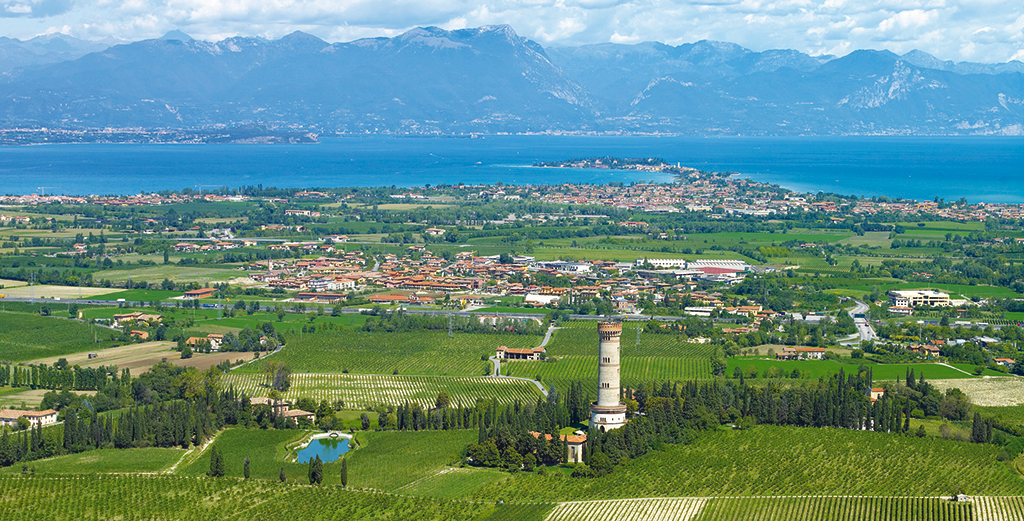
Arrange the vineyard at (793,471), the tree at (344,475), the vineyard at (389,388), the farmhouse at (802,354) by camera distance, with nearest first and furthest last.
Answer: the vineyard at (793,471)
the tree at (344,475)
the vineyard at (389,388)
the farmhouse at (802,354)

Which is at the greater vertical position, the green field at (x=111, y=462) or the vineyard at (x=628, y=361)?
the vineyard at (x=628, y=361)

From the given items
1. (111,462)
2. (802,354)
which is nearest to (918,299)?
(802,354)

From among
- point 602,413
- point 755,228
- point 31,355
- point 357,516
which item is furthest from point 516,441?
point 755,228

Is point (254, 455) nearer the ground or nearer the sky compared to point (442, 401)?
nearer the ground

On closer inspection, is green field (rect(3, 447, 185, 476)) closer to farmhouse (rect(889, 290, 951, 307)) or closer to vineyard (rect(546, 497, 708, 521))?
vineyard (rect(546, 497, 708, 521))

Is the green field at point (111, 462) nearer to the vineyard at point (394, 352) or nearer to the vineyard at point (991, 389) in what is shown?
the vineyard at point (394, 352)

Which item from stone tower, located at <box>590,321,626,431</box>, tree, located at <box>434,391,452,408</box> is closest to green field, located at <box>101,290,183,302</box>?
tree, located at <box>434,391,452,408</box>

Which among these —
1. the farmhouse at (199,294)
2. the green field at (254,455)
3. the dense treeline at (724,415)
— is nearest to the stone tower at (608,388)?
the dense treeline at (724,415)

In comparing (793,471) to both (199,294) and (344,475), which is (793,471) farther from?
(199,294)
